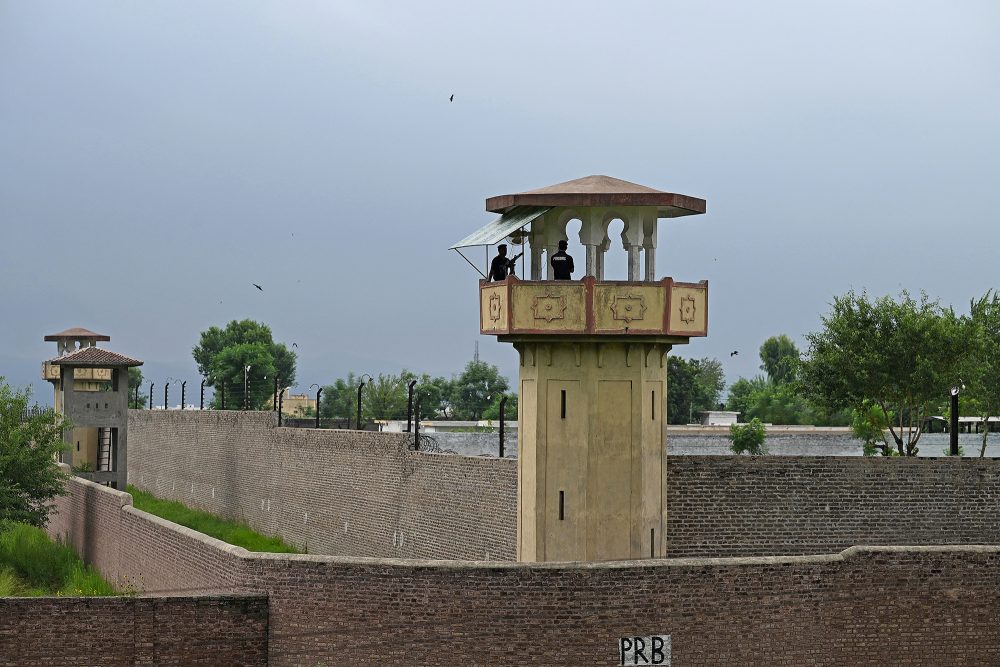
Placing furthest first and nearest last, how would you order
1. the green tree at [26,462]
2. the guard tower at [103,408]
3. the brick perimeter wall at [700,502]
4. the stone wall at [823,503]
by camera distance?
the guard tower at [103,408]
the green tree at [26,462]
the brick perimeter wall at [700,502]
the stone wall at [823,503]

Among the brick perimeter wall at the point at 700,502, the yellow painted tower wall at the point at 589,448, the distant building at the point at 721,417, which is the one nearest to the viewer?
the yellow painted tower wall at the point at 589,448

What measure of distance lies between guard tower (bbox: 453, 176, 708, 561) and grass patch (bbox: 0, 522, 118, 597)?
13839 millimetres

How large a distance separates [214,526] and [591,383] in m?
23.5

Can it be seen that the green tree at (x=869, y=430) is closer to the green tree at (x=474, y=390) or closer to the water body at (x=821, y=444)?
the water body at (x=821, y=444)

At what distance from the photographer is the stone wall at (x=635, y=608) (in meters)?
19.1

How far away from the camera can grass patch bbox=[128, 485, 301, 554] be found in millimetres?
38188

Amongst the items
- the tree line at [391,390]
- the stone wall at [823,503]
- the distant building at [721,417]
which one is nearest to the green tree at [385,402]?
the tree line at [391,390]

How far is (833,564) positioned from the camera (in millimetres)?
19953

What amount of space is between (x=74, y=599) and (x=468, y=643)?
5.16m

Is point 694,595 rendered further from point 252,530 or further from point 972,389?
point 972,389

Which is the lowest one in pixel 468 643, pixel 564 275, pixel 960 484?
pixel 468 643

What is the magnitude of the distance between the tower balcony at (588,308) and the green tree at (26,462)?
1967cm

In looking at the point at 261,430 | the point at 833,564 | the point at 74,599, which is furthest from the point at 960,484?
the point at 261,430

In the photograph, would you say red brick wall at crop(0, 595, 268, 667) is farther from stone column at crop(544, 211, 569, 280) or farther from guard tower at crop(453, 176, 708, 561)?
stone column at crop(544, 211, 569, 280)
